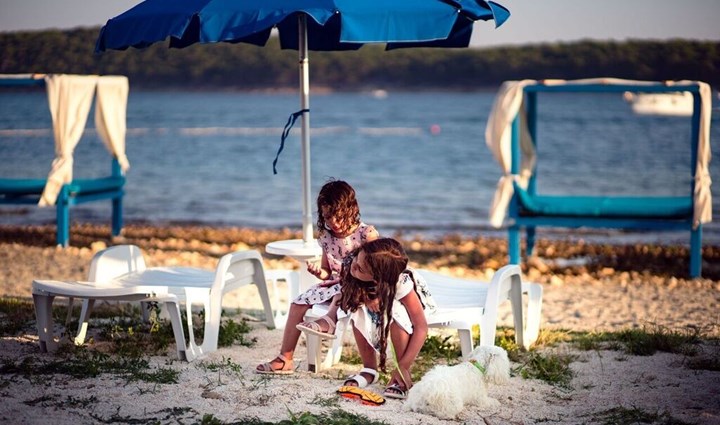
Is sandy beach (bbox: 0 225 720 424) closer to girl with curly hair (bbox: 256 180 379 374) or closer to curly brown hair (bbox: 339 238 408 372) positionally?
girl with curly hair (bbox: 256 180 379 374)

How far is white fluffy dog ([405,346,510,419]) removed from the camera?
4328 millimetres

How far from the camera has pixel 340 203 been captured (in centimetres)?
501

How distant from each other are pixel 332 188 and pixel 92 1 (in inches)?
947

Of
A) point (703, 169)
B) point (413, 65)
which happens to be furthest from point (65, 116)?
point (413, 65)

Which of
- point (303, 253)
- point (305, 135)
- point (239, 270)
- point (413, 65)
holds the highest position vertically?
point (413, 65)

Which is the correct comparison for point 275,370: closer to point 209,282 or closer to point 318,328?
point 318,328

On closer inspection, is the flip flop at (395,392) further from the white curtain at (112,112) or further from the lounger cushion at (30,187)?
the white curtain at (112,112)

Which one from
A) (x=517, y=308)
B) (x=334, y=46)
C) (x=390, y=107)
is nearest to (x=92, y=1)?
(x=334, y=46)

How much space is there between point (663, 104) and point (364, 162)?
26.5m

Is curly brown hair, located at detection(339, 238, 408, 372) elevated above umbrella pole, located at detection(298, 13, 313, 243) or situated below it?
below

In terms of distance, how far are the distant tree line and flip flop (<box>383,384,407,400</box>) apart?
4898 cm

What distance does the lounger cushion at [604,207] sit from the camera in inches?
351

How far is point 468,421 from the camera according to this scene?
14.2 feet

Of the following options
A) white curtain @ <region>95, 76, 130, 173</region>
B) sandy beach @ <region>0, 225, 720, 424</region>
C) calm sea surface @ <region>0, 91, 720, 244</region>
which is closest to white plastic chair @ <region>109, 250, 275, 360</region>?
sandy beach @ <region>0, 225, 720, 424</region>
